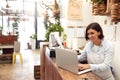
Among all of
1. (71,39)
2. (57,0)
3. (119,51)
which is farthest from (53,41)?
(57,0)

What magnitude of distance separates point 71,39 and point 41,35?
6.97m

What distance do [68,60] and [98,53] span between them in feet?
1.52

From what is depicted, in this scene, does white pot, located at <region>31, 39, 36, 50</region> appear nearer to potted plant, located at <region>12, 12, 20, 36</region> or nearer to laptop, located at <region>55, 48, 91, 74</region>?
potted plant, located at <region>12, 12, 20, 36</region>

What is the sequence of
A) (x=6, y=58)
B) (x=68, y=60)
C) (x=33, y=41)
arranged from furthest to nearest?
(x=33, y=41), (x=6, y=58), (x=68, y=60)

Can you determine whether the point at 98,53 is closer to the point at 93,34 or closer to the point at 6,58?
the point at 93,34

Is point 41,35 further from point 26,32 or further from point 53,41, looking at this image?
point 53,41

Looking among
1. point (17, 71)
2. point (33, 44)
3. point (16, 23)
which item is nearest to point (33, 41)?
point (33, 44)

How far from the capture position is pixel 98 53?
251 centimetres

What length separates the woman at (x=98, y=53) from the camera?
234 centimetres

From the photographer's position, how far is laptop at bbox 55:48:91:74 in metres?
2.16

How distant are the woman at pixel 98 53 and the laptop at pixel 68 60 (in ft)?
0.42

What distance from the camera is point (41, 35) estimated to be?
36.4 ft

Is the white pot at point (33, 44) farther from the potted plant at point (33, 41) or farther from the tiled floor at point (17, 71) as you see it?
the tiled floor at point (17, 71)

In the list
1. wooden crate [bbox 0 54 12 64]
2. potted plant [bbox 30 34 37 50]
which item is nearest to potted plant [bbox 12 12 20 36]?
potted plant [bbox 30 34 37 50]
